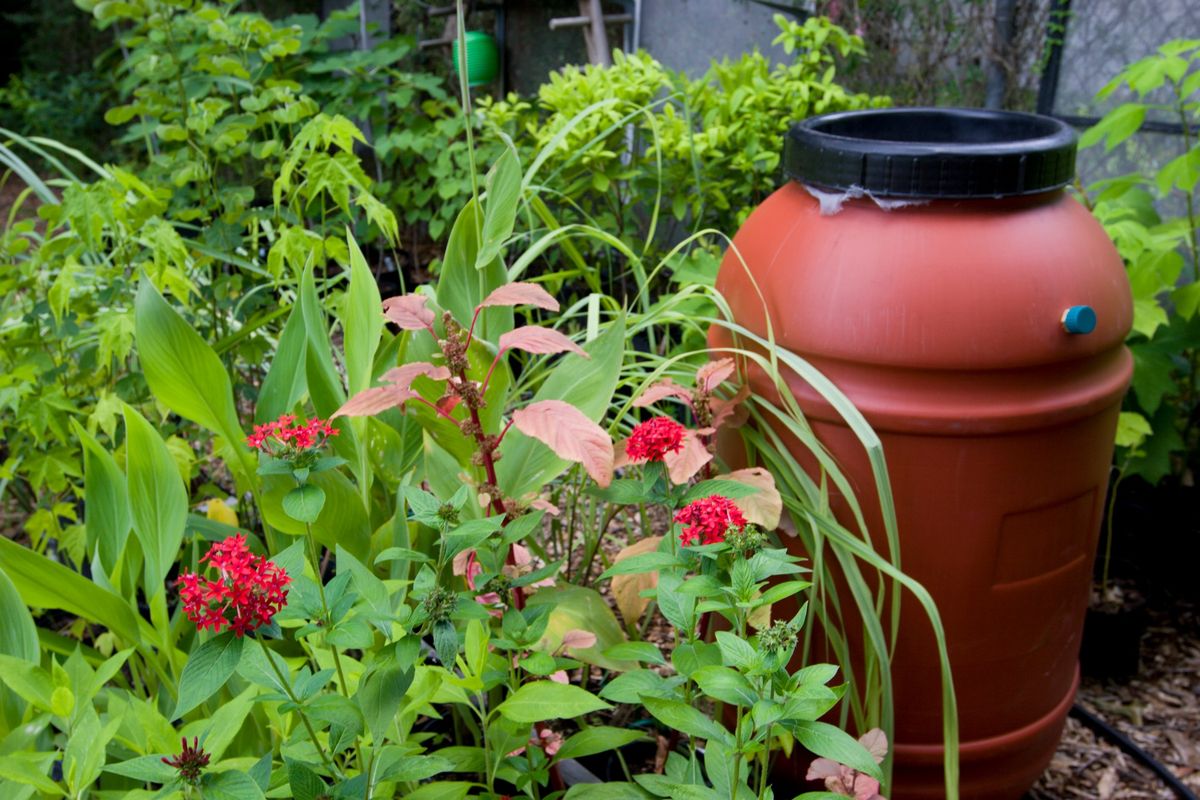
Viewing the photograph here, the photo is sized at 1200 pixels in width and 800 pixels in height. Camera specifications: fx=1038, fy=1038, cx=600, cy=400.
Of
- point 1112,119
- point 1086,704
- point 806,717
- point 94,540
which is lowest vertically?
point 1086,704

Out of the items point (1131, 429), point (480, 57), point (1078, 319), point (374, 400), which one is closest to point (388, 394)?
point (374, 400)

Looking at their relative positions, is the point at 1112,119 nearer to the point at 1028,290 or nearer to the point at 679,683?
the point at 1028,290

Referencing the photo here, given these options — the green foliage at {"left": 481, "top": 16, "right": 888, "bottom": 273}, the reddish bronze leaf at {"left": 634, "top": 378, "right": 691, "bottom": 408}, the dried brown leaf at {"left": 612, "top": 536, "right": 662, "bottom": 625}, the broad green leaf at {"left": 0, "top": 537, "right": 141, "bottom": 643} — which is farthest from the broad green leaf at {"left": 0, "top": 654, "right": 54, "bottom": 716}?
the green foliage at {"left": 481, "top": 16, "right": 888, "bottom": 273}

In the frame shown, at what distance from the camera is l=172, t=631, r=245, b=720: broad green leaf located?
745mm

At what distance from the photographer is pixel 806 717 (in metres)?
0.78

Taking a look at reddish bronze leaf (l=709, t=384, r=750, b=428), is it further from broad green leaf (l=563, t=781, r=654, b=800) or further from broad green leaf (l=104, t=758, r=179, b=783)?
broad green leaf (l=104, t=758, r=179, b=783)

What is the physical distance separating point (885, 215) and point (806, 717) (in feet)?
2.26

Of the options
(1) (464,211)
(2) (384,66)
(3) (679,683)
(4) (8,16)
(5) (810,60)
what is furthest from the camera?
(4) (8,16)

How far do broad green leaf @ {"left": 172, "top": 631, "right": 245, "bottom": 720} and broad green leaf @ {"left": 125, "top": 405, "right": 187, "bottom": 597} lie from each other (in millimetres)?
482

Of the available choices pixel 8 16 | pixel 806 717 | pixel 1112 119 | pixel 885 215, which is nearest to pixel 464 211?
pixel 885 215

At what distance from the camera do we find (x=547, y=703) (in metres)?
0.97

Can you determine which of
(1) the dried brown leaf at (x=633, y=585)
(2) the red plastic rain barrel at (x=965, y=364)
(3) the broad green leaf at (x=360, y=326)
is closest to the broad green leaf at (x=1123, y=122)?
(2) the red plastic rain barrel at (x=965, y=364)

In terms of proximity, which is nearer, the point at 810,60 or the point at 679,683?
the point at 679,683

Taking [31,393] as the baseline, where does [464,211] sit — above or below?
above
